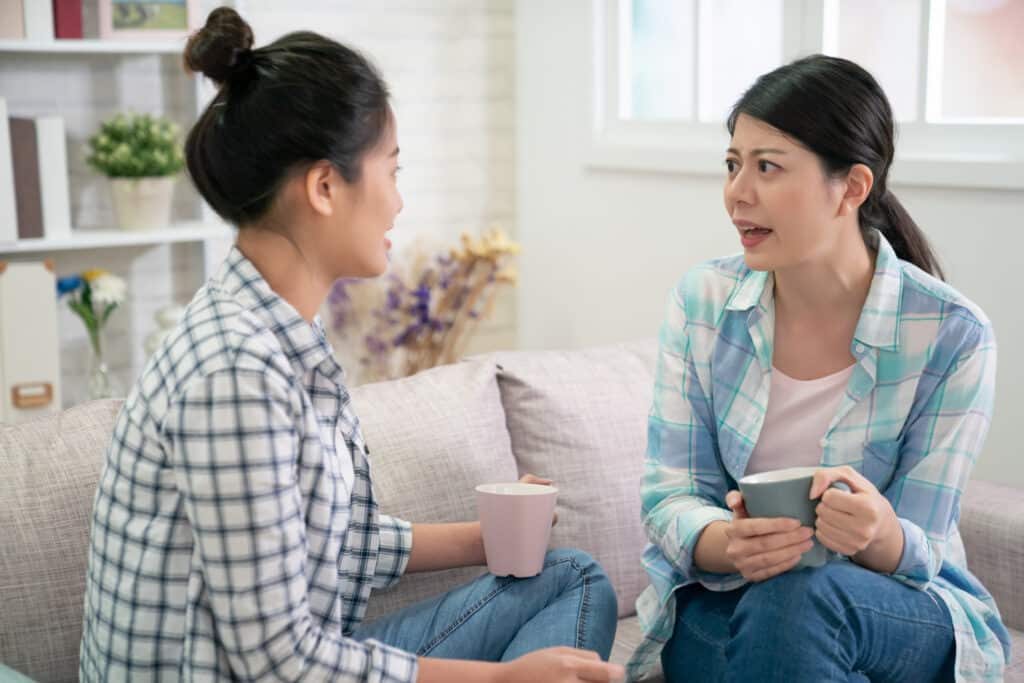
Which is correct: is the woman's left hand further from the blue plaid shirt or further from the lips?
the lips

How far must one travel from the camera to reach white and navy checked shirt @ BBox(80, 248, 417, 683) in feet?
3.81

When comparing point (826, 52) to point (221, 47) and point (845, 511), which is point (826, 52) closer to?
point (845, 511)

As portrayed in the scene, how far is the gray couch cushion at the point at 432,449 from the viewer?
1861mm

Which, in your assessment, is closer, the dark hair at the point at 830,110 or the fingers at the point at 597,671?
the fingers at the point at 597,671

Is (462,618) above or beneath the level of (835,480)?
beneath

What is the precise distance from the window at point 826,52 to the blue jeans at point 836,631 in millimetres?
1066

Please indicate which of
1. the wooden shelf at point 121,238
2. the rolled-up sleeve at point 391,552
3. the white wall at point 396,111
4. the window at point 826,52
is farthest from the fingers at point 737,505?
the white wall at point 396,111

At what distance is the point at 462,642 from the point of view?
1.58 metres

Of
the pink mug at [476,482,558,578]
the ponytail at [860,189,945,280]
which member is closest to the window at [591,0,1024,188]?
the ponytail at [860,189,945,280]

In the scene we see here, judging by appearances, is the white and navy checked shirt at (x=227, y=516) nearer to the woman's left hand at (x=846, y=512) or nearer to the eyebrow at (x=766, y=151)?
the woman's left hand at (x=846, y=512)

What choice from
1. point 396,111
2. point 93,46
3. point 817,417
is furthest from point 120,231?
point 817,417

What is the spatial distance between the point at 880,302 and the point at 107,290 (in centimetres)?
201

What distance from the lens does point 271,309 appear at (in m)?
1.30

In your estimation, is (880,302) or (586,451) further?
(586,451)
